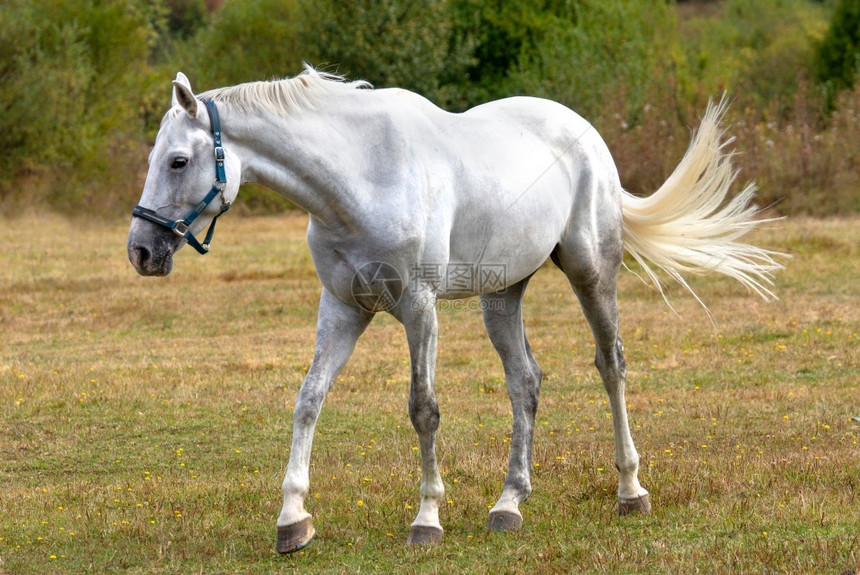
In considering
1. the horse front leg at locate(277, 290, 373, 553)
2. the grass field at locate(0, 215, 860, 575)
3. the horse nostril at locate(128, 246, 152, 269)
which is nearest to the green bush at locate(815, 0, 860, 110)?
the grass field at locate(0, 215, 860, 575)

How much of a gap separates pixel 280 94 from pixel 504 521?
232 cm

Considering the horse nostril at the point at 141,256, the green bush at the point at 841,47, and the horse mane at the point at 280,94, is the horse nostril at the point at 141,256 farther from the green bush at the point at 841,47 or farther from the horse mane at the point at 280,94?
the green bush at the point at 841,47

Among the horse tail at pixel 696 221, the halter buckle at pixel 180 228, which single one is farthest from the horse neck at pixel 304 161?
the horse tail at pixel 696 221

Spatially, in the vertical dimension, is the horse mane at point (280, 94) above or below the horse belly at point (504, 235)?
above

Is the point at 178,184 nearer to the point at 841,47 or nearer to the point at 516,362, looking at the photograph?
the point at 516,362

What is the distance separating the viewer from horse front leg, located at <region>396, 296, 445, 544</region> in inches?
188

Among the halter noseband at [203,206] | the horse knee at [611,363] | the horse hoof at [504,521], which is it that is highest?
the halter noseband at [203,206]

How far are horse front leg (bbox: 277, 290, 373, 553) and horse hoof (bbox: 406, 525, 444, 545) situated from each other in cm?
47

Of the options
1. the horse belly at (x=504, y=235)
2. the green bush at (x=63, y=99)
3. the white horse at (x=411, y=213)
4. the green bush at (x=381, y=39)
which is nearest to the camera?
the white horse at (x=411, y=213)

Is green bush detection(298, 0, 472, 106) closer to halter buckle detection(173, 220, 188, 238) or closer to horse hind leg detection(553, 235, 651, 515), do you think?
horse hind leg detection(553, 235, 651, 515)

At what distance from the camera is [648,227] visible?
6.32 m

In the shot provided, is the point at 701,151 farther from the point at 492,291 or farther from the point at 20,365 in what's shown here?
the point at 20,365

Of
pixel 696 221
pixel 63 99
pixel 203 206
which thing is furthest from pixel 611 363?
pixel 63 99

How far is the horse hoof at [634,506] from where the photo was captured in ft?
17.8
